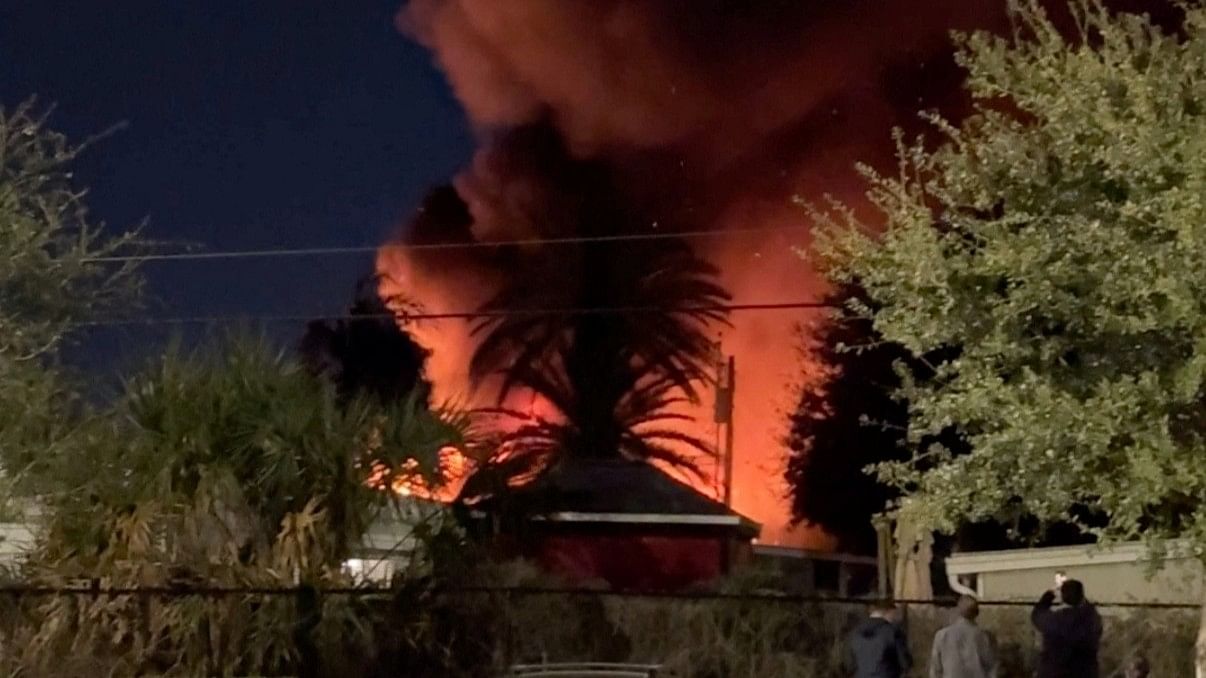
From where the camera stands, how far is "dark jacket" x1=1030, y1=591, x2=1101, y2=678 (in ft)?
40.0

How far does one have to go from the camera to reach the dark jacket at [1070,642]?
12195mm

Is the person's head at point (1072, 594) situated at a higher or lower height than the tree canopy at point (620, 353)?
lower

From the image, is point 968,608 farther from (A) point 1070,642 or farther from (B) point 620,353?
(B) point 620,353

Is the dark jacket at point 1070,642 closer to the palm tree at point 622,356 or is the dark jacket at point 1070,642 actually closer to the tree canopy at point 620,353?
the tree canopy at point 620,353

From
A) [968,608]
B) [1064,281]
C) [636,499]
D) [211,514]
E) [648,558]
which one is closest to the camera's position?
[1064,281]

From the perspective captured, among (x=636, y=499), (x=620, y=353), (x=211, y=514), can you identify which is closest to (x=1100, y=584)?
(x=636, y=499)

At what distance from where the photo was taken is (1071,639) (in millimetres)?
12188

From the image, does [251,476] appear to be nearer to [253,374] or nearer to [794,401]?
[253,374]

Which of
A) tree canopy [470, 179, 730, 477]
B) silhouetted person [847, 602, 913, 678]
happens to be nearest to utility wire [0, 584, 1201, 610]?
silhouetted person [847, 602, 913, 678]

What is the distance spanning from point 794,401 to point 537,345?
600 cm

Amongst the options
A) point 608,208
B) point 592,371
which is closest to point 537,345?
point 592,371

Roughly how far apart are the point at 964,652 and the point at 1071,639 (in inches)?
29.5

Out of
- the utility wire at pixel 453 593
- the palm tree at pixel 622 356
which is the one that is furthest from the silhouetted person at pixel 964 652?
the palm tree at pixel 622 356

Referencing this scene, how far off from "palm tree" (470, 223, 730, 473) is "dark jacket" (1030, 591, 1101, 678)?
2640cm
